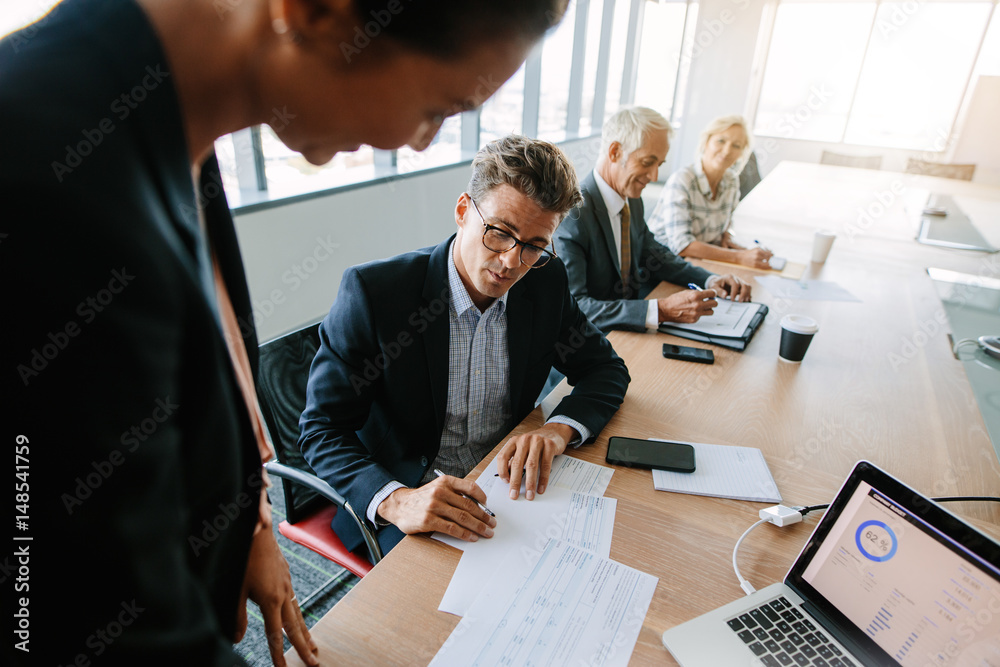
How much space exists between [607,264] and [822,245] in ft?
4.02

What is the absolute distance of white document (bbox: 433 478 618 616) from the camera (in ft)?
3.05

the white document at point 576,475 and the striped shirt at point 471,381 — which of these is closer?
the white document at point 576,475

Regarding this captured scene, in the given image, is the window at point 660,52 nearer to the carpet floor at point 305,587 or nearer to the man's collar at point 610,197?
the man's collar at point 610,197

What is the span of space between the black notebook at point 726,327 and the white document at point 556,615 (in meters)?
1.19

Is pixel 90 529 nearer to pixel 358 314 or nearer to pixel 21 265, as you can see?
pixel 21 265

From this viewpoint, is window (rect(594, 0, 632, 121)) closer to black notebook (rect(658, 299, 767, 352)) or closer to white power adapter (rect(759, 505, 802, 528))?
black notebook (rect(658, 299, 767, 352))

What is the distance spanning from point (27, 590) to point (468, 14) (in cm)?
48

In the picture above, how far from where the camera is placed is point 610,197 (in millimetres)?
2520

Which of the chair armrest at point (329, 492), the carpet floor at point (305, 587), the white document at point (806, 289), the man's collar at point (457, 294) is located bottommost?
the carpet floor at point (305, 587)

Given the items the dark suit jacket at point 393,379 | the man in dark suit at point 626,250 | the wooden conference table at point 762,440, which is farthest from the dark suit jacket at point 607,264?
the dark suit jacket at point 393,379

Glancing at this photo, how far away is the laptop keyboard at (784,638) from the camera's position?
0.83 metres

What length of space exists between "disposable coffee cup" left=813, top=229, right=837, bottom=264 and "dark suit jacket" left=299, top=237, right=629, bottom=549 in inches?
74.1

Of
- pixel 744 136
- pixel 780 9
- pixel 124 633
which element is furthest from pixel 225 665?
pixel 780 9

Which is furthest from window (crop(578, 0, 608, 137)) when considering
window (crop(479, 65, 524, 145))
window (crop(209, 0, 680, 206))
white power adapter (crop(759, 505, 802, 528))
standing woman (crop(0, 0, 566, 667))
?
standing woman (crop(0, 0, 566, 667))
